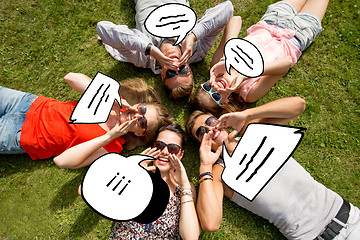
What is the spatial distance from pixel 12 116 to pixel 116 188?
7.21ft

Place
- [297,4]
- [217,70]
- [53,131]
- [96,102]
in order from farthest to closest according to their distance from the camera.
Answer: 1. [297,4]
2. [217,70]
3. [53,131]
4. [96,102]

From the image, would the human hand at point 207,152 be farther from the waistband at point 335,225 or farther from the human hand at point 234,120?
the waistband at point 335,225

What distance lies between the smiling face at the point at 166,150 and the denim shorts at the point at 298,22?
263 centimetres

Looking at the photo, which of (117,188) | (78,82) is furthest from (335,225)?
(78,82)

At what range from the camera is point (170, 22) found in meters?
3.41

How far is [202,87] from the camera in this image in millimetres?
3494

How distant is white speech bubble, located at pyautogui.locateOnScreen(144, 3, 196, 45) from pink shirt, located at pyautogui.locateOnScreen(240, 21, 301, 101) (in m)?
1.16

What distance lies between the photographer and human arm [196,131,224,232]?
2.92 m

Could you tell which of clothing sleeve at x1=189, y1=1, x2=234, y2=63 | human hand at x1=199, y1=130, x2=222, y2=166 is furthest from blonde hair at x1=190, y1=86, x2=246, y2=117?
clothing sleeve at x1=189, y1=1, x2=234, y2=63

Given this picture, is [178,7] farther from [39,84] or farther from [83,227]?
[83,227]

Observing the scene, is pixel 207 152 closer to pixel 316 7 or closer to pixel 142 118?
pixel 142 118

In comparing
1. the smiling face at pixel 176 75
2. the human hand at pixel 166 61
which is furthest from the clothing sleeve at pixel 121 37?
the smiling face at pixel 176 75

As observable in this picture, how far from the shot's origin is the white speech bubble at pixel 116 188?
2.59m

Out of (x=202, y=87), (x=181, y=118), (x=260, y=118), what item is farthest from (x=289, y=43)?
(x=181, y=118)
